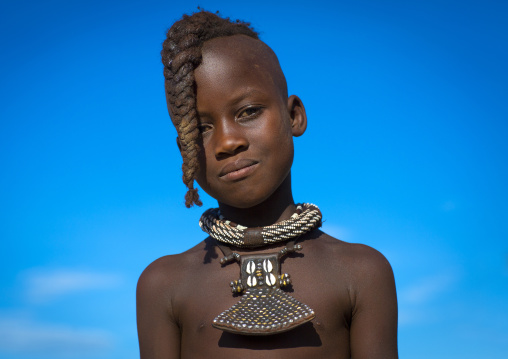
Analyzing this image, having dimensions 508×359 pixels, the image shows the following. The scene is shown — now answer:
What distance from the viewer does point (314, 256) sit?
3660 mm

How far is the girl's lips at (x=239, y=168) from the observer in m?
3.51

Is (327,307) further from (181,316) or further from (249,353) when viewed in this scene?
(181,316)

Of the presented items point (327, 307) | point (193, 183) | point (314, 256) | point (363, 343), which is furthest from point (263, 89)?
point (363, 343)

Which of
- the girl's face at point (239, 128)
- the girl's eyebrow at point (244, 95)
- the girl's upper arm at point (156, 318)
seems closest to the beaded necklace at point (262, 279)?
the girl's face at point (239, 128)

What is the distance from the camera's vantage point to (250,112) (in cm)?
357

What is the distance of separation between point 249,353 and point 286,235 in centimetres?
66

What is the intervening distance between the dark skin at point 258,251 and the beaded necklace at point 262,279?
0.08 meters

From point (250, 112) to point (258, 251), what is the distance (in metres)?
0.77

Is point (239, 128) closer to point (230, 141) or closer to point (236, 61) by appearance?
point (230, 141)

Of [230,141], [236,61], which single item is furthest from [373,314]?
[236,61]

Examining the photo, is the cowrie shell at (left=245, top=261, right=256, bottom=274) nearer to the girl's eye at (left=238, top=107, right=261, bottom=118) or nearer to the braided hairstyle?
the braided hairstyle

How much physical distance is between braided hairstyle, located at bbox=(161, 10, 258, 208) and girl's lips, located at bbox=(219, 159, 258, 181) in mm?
178

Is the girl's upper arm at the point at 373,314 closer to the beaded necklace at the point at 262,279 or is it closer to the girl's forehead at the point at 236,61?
the beaded necklace at the point at 262,279

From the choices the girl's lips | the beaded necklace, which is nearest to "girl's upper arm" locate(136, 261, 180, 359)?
the beaded necklace
